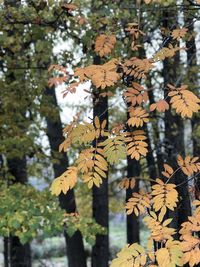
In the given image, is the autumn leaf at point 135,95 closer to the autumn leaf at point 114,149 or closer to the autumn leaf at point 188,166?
the autumn leaf at point 114,149

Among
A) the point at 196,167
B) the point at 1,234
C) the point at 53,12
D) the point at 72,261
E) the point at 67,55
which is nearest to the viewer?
the point at 196,167

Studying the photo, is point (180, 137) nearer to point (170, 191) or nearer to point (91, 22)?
point (91, 22)

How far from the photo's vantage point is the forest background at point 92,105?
329 cm

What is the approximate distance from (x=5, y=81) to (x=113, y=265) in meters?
7.30

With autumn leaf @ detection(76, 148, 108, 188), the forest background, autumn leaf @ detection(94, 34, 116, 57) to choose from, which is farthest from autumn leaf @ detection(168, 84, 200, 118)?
autumn leaf @ detection(94, 34, 116, 57)

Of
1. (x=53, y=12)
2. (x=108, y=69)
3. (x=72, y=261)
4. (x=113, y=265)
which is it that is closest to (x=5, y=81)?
(x=53, y=12)

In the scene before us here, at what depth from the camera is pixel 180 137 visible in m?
12.6

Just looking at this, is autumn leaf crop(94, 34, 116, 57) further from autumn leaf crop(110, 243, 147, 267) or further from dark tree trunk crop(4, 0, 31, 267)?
dark tree trunk crop(4, 0, 31, 267)

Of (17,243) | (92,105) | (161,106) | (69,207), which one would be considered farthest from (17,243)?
(161,106)

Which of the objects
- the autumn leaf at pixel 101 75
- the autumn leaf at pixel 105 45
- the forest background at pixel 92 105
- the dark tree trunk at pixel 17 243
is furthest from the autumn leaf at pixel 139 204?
the dark tree trunk at pixel 17 243

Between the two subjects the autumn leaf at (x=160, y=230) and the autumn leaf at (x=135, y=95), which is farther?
the autumn leaf at (x=135, y=95)

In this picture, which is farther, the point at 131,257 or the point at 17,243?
the point at 17,243

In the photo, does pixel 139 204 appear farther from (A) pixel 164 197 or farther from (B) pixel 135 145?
(B) pixel 135 145

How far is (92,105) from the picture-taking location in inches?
248
